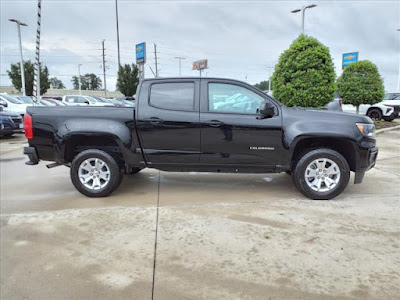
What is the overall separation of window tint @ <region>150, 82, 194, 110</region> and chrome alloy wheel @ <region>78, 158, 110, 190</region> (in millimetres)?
1213

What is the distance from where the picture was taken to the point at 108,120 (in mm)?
4875

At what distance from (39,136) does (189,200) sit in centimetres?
240

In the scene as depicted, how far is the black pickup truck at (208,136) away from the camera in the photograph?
188 inches

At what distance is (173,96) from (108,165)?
139cm

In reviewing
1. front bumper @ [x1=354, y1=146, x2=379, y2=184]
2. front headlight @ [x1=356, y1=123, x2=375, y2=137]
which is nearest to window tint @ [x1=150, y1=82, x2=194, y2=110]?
front headlight @ [x1=356, y1=123, x2=375, y2=137]

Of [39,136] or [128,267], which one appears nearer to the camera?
[128,267]

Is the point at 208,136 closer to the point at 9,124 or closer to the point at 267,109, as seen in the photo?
the point at 267,109

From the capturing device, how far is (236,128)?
15.7 ft

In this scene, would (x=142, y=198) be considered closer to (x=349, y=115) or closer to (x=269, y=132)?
(x=269, y=132)

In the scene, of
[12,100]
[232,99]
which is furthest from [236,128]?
[12,100]

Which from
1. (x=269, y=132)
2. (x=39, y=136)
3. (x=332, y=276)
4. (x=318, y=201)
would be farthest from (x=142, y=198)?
(x=332, y=276)

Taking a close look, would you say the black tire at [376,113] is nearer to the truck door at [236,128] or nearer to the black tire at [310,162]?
the black tire at [310,162]

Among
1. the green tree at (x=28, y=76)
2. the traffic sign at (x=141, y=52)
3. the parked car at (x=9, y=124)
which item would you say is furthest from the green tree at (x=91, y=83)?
the parked car at (x=9, y=124)

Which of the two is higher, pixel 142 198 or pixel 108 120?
pixel 108 120
